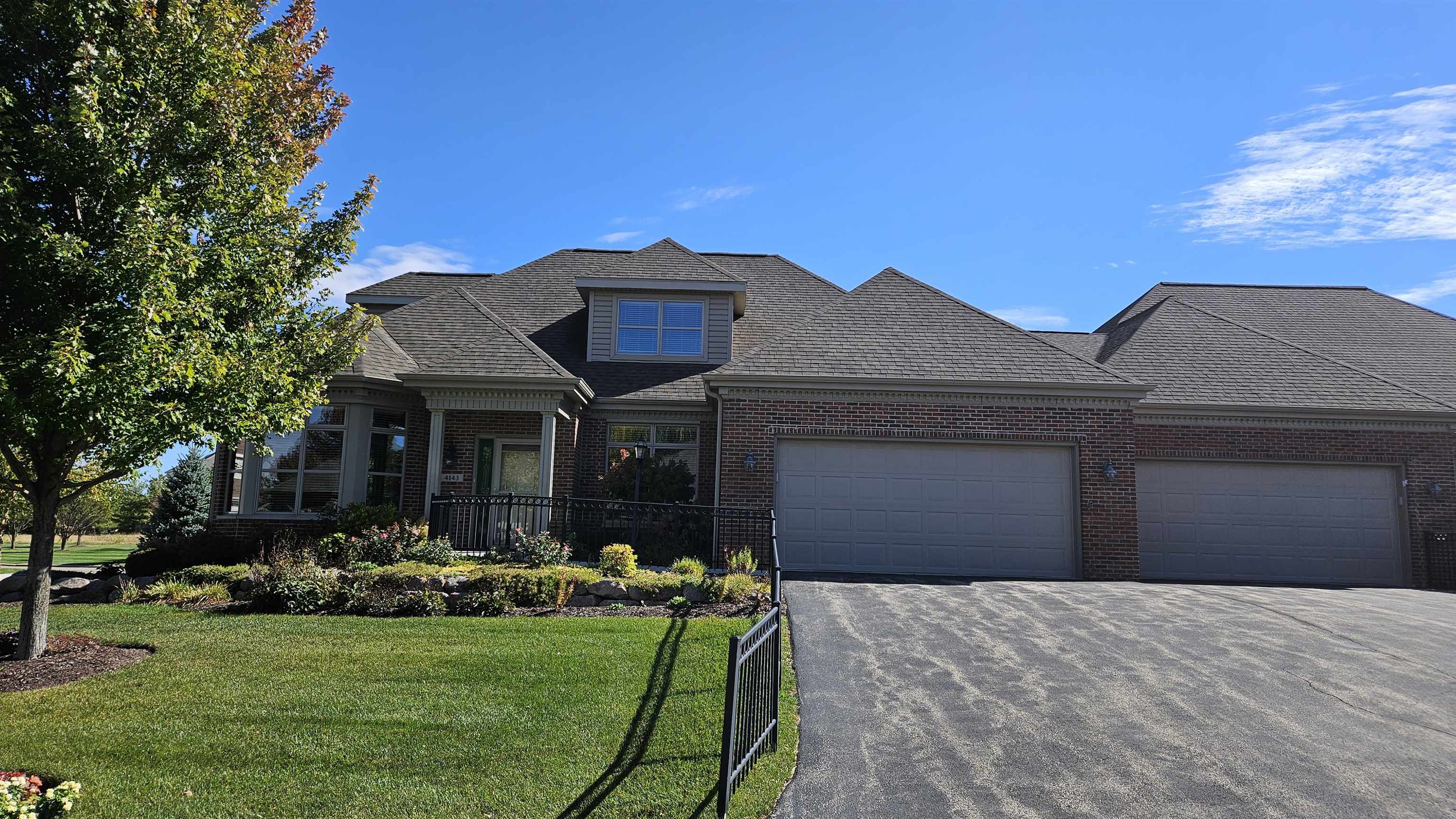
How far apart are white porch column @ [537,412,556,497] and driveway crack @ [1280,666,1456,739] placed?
10377 millimetres

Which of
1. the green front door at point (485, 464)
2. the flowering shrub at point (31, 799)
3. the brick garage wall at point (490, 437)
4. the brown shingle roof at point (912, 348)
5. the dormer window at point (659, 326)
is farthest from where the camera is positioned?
the dormer window at point (659, 326)

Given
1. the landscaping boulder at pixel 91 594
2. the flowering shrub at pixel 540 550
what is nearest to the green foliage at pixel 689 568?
the flowering shrub at pixel 540 550

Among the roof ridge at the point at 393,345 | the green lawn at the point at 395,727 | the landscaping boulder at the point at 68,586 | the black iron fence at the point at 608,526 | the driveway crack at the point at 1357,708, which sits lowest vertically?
the green lawn at the point at 395,727

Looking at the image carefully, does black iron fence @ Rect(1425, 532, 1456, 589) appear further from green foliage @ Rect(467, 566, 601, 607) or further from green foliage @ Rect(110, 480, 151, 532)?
green foliage @ Rect(110, 480, 151, 532)

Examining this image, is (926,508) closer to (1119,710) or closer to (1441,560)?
(1119,710)

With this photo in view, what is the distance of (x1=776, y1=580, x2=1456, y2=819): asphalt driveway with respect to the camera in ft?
17.5

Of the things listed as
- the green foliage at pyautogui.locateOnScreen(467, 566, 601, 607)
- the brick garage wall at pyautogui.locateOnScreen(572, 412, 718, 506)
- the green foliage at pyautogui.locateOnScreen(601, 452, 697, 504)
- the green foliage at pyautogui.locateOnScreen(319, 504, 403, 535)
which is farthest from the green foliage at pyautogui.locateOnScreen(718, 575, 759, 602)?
the green foliage at pyautogui.locateOnScreen(319, 504, 403, 535)

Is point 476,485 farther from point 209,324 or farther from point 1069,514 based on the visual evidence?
point 1069,514

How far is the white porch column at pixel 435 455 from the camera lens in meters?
13.9

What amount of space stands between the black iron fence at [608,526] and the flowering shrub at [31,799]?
7.33m

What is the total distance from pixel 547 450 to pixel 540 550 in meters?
2.66

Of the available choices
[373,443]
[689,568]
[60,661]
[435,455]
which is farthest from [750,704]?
[373,443]

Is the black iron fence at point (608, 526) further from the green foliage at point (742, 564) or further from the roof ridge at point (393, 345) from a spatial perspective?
the roof ridge at point (393, 345)

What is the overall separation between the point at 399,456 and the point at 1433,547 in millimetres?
18252
